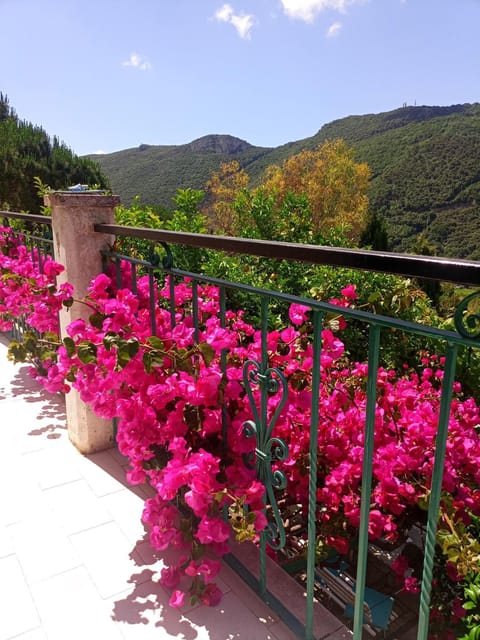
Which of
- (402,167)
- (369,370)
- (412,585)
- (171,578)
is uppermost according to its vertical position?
(402,167)

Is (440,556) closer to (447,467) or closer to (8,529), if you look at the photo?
(447,467)

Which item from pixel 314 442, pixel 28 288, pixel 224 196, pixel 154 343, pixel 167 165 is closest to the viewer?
pixel 314 442

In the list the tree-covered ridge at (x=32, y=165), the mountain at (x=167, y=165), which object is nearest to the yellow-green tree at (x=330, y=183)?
the mountain at (x=167, y=165)

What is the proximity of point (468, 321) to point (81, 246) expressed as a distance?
1.70 m

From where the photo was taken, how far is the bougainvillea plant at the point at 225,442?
1263 mm

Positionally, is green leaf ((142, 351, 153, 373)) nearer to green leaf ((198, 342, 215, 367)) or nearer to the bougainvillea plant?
the bougainvillea plant

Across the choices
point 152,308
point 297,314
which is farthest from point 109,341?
point 297,314

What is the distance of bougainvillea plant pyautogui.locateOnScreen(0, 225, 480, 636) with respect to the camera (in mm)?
1263

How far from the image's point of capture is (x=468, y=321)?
2.17 ft

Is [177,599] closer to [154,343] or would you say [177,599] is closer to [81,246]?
[154,343]

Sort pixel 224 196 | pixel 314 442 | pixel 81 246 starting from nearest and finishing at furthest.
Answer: pixel 314 442, pixel 81 246, pixel 224 196

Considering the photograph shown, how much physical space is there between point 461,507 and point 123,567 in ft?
3.50

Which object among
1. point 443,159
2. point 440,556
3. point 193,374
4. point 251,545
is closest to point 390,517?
point 440,556

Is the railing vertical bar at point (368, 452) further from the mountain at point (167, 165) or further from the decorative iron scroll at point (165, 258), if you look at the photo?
the mountain at point (167, 165)
